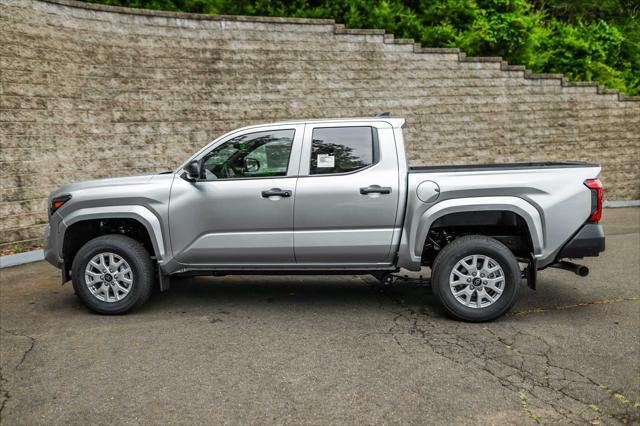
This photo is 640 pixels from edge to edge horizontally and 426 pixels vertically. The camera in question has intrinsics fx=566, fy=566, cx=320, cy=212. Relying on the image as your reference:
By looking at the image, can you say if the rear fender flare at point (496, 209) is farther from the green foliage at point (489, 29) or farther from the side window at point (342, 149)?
the green foliage at point (489, 29)

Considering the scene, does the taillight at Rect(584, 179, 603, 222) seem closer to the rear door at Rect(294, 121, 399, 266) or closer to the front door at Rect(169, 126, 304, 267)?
the rear door at Rect(294, 121, 399, 266)

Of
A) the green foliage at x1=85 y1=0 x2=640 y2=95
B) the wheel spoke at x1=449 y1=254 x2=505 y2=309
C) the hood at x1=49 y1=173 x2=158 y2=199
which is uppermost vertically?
the green foliage at x1=85 y1=0 x2=640 y2=95

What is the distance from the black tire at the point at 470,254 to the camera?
5254mm

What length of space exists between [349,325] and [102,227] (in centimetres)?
286

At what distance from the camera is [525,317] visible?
559 cm

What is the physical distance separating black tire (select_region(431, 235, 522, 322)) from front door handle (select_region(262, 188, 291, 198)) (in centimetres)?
159

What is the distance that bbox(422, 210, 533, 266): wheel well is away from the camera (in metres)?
5.49

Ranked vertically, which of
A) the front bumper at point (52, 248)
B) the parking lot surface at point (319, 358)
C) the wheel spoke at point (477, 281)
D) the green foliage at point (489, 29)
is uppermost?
the green foliage at point (489, 29)

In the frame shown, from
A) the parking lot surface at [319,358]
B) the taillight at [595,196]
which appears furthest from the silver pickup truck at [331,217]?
the parking lot surface at [319,358]

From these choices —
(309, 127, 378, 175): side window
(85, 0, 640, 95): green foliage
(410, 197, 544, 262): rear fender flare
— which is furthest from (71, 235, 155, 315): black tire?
(85, 0, 640, 95): green foliage

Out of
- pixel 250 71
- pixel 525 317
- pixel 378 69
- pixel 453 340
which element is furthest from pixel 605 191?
pixel 453 340

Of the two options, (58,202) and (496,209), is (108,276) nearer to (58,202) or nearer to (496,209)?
(58,202)

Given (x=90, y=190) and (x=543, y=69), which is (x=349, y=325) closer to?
(x=90, y=190)

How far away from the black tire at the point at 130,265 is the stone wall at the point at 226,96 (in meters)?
4.19
